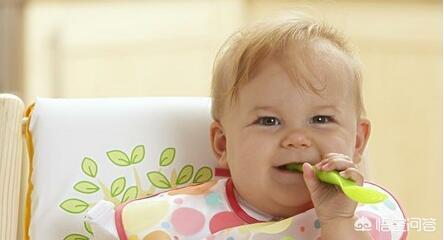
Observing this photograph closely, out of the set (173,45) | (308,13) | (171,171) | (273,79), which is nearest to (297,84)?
(273,79)

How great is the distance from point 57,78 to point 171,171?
138cm

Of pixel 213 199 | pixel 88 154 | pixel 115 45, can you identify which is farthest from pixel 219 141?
pixel 115 45

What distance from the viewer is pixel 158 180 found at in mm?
Result: 1143

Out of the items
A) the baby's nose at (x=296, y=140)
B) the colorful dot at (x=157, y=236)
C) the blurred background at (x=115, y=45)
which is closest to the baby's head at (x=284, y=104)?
the baby's nose at (x=296, y=140)

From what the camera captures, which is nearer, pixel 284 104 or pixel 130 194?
pixel 284 104

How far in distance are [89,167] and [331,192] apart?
360mm

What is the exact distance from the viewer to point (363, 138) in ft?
3.50

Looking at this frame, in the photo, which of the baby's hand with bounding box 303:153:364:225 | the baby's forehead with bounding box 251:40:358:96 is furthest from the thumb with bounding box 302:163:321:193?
the baby's forehead with bounding box 251:40:358:96

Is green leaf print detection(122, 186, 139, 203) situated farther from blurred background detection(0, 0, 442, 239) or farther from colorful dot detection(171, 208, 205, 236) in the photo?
blurred background detection(0, 0, 442, 239)

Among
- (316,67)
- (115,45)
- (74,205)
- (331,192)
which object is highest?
(316,67)

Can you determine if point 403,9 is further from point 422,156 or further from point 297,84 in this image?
point 297,84

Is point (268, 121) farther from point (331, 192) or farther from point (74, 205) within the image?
point (74, 205)

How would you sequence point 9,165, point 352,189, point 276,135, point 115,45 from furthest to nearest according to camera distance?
point 115,45 < point 9,165 < point 276,135 < point 352,189

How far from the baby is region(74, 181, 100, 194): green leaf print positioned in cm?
9
